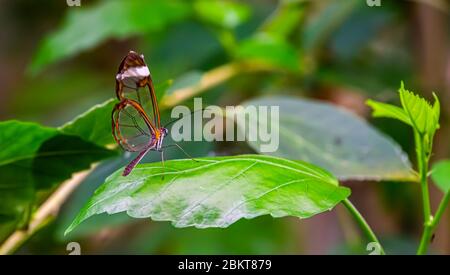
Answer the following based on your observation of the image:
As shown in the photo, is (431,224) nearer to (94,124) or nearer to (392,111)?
(392,111)

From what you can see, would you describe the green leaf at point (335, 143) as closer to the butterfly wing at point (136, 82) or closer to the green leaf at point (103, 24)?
the butterfly wing at point (136, 82)

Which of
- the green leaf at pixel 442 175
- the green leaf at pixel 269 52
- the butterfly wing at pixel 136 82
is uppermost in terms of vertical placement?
the green leaf at pixel 269 52

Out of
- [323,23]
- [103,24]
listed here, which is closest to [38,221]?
[103,24]

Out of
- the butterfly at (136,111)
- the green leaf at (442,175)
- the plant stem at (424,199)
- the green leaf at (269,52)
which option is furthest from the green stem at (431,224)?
the green leaf at (269,52)

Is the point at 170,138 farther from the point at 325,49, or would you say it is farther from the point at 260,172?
the point at 325,49

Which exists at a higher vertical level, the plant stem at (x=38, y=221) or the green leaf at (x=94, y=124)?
the green leaf at (x=94, y=124)

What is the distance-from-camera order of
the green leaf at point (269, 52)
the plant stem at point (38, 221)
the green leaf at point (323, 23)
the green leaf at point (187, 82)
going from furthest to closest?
the green leaf at point (323, 23), the green leaf at point (269, 52), the green leaf at point (187, 82), the plant stem at point (38, 221)

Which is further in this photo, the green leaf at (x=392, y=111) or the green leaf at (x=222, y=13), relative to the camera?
the green leaf at (x=222, y=13)
